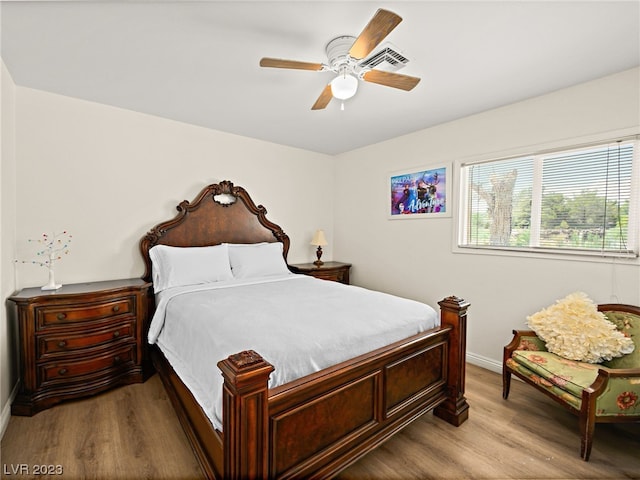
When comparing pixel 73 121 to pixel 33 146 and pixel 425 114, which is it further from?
pixel 425 114

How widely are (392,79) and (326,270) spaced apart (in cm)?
259

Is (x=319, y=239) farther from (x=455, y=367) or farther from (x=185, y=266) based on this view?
(x=455, y=367)

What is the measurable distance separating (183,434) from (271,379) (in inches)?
45.5

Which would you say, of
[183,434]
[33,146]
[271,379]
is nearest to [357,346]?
[271,379]

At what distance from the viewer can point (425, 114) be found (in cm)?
306

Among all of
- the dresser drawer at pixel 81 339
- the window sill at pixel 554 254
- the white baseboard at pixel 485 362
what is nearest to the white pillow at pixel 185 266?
the dresser drawer at pixel 81 339

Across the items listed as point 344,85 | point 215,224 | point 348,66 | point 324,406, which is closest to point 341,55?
point 348,66

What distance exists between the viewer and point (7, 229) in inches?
89.0

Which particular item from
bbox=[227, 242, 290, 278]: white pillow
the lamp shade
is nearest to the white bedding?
bbox=[227, 242, 290, 278]: white pillow

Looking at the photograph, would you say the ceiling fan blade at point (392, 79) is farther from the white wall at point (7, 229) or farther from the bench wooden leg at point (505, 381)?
the white wall at point (7, 229)

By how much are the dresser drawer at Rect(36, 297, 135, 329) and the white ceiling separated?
178 centimetres

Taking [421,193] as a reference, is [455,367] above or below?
below

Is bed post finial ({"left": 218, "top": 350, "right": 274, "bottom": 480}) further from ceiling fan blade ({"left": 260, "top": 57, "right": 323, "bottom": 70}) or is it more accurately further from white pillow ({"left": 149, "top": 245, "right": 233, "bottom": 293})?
white pillow ({"left": 149, "top": 245, "right": 233, "bottom": 293})

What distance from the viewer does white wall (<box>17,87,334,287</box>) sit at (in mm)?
2580
